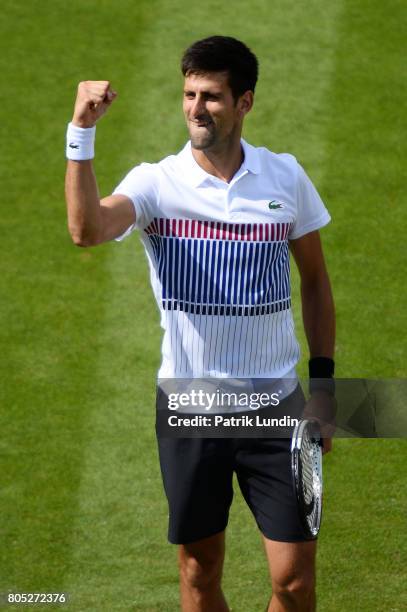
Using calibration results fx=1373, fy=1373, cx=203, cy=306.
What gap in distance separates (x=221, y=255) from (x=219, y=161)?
400 millimetres

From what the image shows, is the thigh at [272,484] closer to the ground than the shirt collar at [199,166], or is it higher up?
closer to the ground

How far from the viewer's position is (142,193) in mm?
5570

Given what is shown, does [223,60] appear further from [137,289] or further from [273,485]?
[137,289]

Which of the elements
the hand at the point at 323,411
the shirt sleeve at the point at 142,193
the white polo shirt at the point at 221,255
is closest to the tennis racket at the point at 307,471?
the hand at the point at 323,411

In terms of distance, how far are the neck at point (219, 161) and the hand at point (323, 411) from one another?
3.34 feet

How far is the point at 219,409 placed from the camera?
5734mm

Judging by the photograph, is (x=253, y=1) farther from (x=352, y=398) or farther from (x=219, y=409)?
(x=219, y=409)

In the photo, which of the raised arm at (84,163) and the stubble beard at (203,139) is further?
the stubble beard at (203,139)

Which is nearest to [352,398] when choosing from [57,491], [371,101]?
[57,491]

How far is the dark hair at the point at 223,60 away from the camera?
555cm

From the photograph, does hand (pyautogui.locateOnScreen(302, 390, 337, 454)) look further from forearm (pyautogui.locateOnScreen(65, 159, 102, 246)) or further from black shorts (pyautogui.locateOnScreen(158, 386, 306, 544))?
forearm (pyautogui.locateOnScreen(65, 159, 102, 246))

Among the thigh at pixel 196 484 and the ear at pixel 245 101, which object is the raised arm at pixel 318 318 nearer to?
the thigh at pixel 196 484

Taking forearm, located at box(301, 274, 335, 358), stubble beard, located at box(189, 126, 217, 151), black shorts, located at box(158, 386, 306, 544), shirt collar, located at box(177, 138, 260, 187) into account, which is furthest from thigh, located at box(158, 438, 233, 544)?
stubble beard, located at box(189, 126, 217, 151)

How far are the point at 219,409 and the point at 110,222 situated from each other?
958mm
